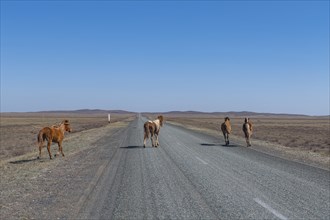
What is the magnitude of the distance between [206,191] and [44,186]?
4.84m

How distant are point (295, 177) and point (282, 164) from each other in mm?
3839

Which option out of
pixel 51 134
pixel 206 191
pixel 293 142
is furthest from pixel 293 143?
pixel 206 191

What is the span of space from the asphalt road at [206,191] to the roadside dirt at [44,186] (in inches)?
16.4

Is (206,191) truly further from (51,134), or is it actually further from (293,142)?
(293,142)

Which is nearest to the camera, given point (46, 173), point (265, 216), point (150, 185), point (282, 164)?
point (265, 216)

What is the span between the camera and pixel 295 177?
1331cm

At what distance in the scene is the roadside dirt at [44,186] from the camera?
348 inches

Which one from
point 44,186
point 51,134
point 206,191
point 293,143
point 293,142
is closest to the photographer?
point 206,191

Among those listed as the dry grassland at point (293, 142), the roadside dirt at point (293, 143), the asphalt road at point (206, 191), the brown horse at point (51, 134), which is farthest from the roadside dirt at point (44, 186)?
the dry grassland at point (293, 142)

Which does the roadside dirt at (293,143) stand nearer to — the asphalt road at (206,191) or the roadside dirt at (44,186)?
the asphalt road at (206,191)

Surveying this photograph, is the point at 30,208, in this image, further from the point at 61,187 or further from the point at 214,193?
the point at 214,193

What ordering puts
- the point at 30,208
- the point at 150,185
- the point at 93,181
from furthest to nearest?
the point at 93,181, the point at 150,185, the point at 30,208

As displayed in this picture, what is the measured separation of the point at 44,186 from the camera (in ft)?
39.6

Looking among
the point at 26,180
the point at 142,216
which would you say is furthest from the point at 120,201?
the point at 26,180
